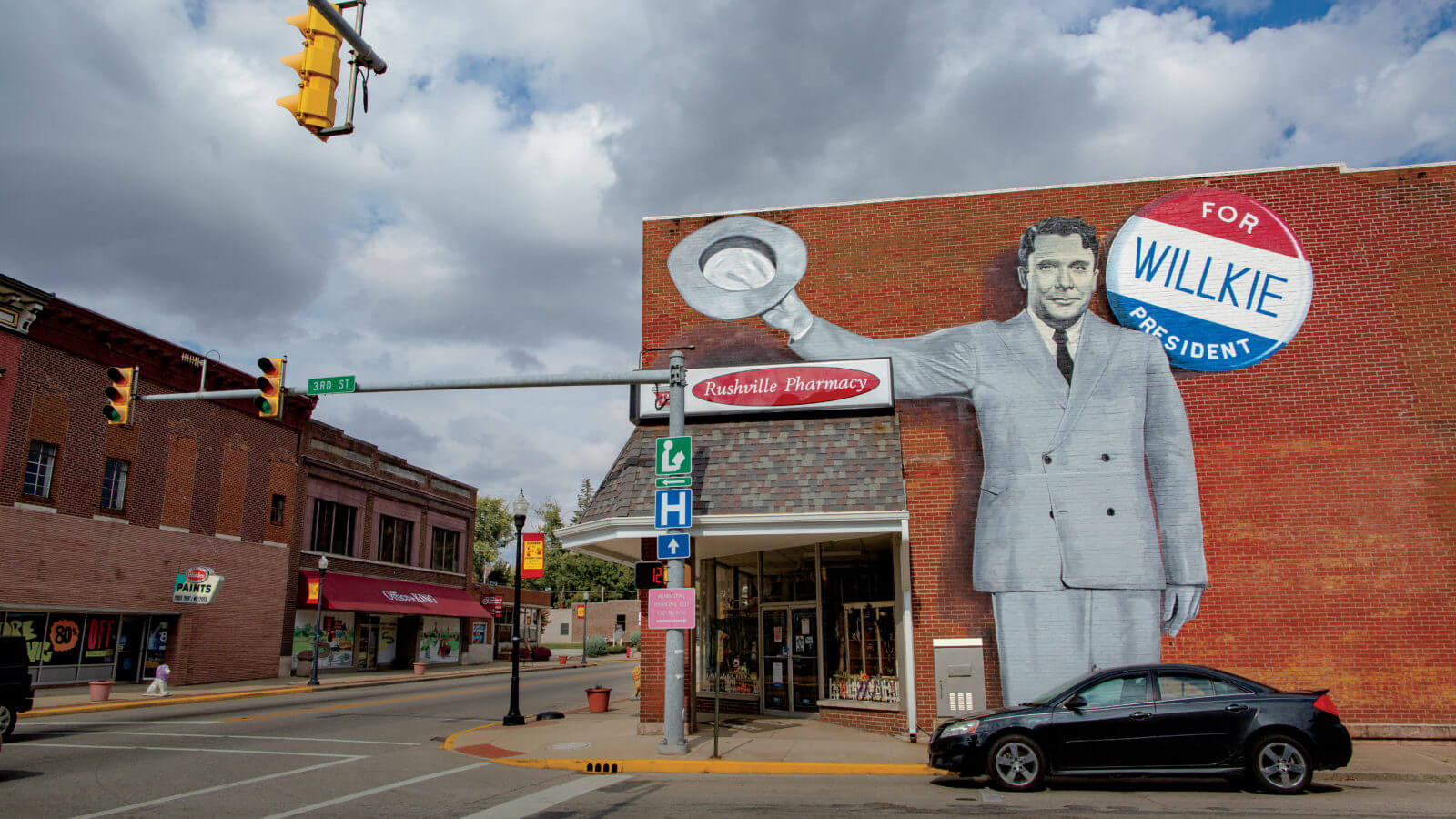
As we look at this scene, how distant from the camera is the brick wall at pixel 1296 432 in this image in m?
14.3

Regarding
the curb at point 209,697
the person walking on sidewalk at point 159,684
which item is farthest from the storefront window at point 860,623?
the person walking on sidewalk at point 159,684

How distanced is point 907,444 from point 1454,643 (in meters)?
9.00

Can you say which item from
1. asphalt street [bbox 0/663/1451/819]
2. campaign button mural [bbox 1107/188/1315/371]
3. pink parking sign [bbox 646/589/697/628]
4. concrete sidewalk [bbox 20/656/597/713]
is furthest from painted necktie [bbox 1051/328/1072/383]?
concrete sidewalk [bbox 20/656/597/713]

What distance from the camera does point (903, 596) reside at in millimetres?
15180

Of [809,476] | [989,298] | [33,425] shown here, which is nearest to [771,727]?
[809,476]

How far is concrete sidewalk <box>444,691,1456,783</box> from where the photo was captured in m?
11.7

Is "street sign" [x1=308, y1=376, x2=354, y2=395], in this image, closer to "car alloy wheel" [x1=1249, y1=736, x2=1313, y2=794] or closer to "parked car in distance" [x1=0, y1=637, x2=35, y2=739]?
"parked car in distance" [x1=0, y1=637, x2=35, y2=739]

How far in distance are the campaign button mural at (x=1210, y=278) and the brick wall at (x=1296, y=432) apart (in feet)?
0.93

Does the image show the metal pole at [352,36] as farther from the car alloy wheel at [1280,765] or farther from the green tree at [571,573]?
the green tree at [571,573]

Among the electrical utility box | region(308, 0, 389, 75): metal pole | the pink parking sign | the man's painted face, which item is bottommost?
the electrical utility box

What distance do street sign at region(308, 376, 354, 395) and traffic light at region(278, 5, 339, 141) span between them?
7.58 m

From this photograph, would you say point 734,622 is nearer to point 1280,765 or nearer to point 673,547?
point 673,547

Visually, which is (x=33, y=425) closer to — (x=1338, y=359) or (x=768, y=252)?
(x=768, y=252)

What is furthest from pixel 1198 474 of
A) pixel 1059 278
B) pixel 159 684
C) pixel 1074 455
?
pixel 159 684
